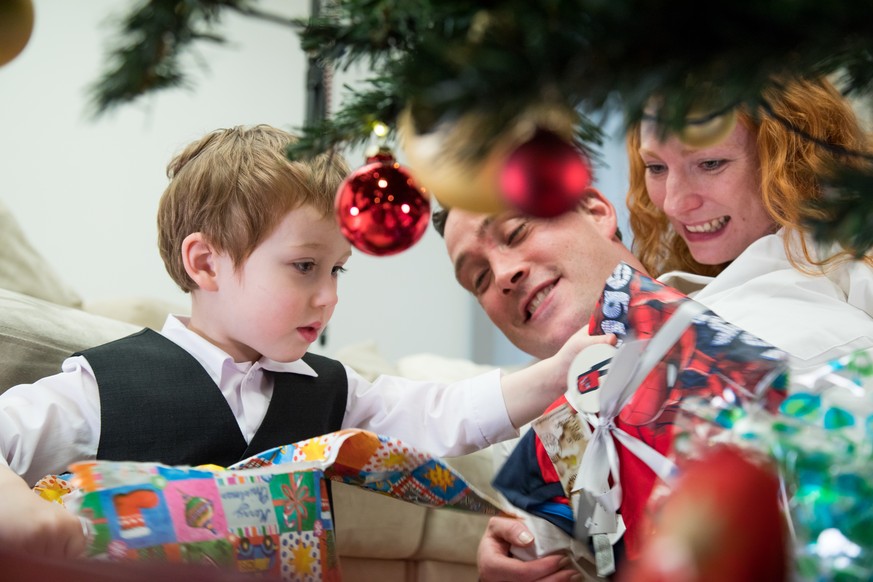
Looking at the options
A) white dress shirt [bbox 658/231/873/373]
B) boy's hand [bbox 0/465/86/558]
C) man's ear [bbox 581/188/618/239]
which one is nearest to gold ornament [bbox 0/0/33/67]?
boy's hand [bbox 0/465/86/558]

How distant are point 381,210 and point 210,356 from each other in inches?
19.4

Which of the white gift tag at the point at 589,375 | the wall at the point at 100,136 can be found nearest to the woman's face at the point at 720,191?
the white gift tag at the point at 589,375

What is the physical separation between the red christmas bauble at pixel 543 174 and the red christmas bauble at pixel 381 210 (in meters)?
0.17

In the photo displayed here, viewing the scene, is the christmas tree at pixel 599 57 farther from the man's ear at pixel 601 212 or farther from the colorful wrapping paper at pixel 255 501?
the man's ear at pixel 601 212

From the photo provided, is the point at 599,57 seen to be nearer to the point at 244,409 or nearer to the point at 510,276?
the point at 244,409

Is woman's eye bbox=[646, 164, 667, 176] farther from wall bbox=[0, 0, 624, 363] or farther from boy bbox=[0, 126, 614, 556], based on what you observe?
wall bbox=[0, 0, 624, 363]

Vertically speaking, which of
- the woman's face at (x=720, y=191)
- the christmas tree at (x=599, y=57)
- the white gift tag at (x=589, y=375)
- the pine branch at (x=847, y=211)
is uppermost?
the christmas tree at (x=599, y=57)

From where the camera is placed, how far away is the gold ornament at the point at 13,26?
18.7 inches

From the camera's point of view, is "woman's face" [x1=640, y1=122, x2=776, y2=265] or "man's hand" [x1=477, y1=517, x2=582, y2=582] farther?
"woman's face" [x1=640, y1=122, x2=776, y2=265]

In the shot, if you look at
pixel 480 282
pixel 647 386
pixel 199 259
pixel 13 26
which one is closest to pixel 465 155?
pixel 13 26

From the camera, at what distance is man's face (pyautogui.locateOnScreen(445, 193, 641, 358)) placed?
4.09 ft

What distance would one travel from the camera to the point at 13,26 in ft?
1.57

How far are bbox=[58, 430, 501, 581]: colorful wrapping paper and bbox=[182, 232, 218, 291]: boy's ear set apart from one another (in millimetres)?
330

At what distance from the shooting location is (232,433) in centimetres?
94
